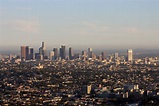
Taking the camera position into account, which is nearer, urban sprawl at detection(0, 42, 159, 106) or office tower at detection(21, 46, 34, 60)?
urban sprawl at detection(0, 42, 159, 106)

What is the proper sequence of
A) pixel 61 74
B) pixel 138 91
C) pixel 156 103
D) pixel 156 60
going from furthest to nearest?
1. pixel 156 60
2. pixel 61 74
3. pixel 138 91
4. pixel 156 103

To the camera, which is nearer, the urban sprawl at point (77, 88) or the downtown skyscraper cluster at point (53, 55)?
the urban sprawl at point (77, 88)

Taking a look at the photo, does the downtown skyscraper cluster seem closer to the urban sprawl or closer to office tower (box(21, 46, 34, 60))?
office tower (box(21, 46, 34, 60))

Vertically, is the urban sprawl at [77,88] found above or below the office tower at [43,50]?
below

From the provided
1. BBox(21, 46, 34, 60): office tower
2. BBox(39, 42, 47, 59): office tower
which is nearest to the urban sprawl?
BBox(21, 46, 34, 60): office tower

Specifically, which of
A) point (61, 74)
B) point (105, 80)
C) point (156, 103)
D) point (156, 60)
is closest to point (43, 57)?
point (156, 60)

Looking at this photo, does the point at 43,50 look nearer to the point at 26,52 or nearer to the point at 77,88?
the point at 26,52

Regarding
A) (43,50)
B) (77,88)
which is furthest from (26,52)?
(77,88)

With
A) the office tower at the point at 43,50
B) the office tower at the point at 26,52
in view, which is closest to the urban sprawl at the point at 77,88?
the office tower at the point at 26,52

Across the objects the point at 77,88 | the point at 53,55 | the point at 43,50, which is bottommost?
the point at 77,88

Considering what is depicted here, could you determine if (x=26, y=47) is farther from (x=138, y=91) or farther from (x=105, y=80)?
(x=138, y=91)

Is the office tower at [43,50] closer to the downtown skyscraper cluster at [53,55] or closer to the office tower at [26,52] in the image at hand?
the downtown skyscraper cluster at [53,55]
